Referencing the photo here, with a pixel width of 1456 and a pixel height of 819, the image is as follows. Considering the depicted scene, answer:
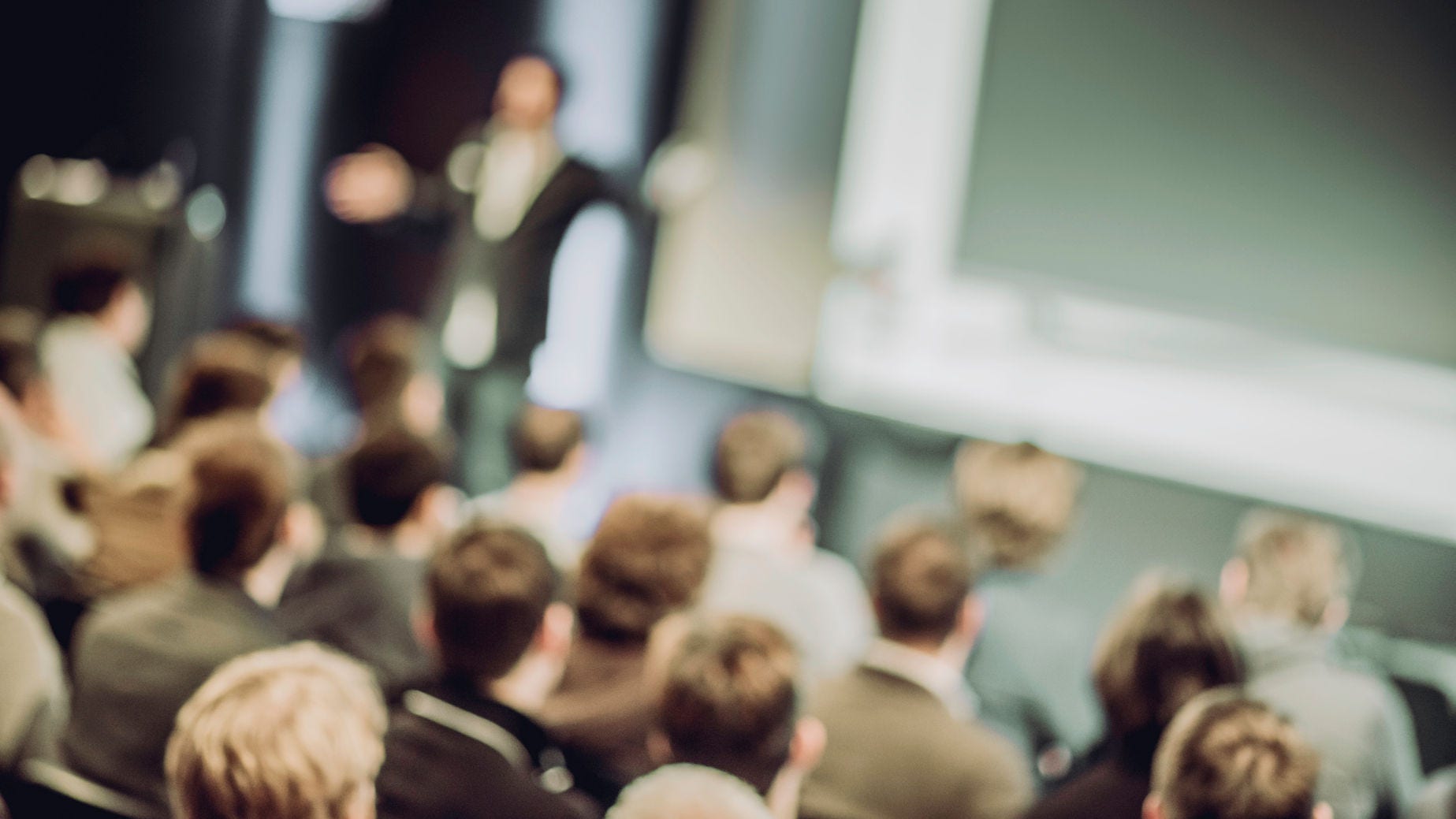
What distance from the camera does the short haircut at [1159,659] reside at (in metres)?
2.23

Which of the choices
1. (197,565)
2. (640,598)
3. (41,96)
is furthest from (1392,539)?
(41,96)


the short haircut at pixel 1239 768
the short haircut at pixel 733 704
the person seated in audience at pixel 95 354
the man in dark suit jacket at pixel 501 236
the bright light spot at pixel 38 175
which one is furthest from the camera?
the bright light spot at pixel 38 175

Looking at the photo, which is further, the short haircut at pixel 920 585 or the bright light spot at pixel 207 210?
the bright light spot at pixel 207 210

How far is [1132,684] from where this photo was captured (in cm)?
225

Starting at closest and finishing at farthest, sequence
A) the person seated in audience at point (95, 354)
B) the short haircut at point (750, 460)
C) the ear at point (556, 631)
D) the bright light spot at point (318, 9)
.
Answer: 1. the ear at point (556, 631)
2. the short haircut at point (750, 460)
3. the person seated in audience at point (95, 354)
4. the bright light spot at point (318, 9)

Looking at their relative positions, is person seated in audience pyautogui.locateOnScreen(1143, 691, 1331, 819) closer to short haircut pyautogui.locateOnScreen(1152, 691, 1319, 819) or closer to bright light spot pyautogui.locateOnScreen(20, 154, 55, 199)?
short haircut pyautogui.locateOnScreen(1152, 691, 1319, 819)

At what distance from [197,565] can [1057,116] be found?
11.5ft

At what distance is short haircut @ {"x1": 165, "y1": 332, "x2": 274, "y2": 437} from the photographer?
3.70 metres

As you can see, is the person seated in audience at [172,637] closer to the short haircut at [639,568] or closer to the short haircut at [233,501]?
the short haircut at [233,501]

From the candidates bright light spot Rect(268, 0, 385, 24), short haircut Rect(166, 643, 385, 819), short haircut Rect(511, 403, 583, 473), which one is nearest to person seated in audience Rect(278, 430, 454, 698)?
short haircut Rect(511, 403, 583, 473)

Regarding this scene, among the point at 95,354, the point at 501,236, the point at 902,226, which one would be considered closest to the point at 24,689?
the point at 95,354

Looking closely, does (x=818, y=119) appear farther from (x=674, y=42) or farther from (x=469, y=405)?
(x=469, y=405)

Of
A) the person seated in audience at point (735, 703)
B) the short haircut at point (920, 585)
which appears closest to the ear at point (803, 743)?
the person seated in audience at point (735, 703)

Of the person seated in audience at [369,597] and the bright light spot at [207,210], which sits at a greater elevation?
the bright light spot at [207,210]
